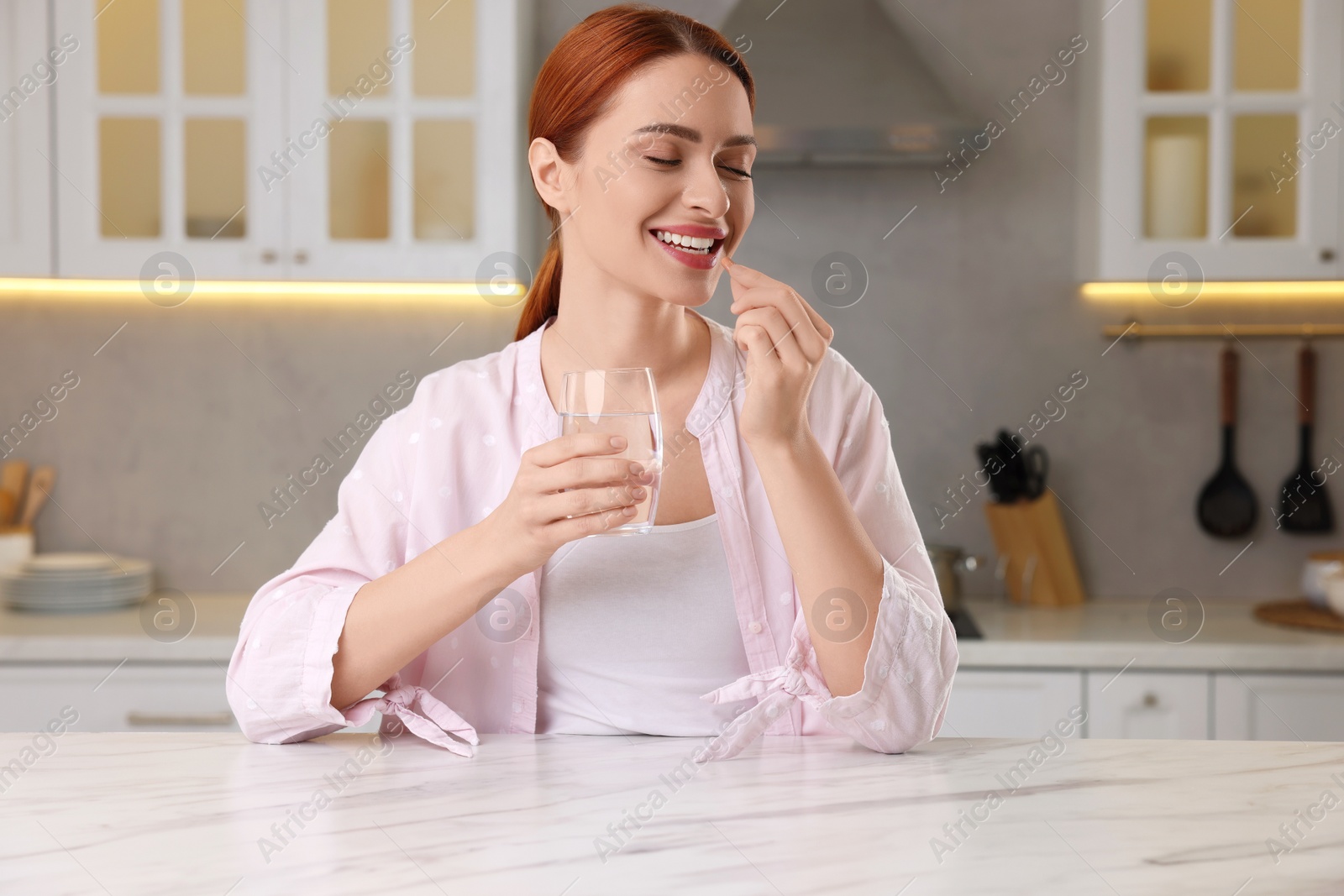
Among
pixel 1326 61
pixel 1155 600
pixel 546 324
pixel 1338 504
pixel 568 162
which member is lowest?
pixel 1155 600

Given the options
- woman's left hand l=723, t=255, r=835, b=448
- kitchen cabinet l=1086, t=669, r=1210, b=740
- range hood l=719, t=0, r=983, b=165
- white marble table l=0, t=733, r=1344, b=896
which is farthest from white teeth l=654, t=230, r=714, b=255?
kitchen cabinet l=1086, t=669, r=1210, b=740

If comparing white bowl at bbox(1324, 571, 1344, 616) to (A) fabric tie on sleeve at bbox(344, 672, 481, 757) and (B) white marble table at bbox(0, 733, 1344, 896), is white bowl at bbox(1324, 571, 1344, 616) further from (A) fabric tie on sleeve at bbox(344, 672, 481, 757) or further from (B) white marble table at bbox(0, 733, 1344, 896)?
(A) fabric tie on sleeve at bbox(344, 672, 481, 757)

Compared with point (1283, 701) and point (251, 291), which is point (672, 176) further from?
point (251, 291)

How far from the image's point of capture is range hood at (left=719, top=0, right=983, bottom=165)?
2.35m

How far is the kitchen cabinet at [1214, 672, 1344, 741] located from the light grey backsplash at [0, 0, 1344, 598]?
0.59 meters

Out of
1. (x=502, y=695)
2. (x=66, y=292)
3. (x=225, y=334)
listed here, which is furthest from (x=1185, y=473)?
(x=66, y=292)

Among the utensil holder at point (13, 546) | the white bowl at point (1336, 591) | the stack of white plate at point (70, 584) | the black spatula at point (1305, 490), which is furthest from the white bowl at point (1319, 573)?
the utensil holder at point (13, 546)

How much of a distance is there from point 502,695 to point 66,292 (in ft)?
6.91

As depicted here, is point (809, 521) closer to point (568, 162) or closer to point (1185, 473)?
point (568, 162)

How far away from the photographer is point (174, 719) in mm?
2266

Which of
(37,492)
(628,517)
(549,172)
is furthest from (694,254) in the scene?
(37,492)

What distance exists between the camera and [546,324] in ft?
4.85

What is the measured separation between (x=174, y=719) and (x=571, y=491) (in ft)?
5.34

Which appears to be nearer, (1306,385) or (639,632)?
(639,632)
